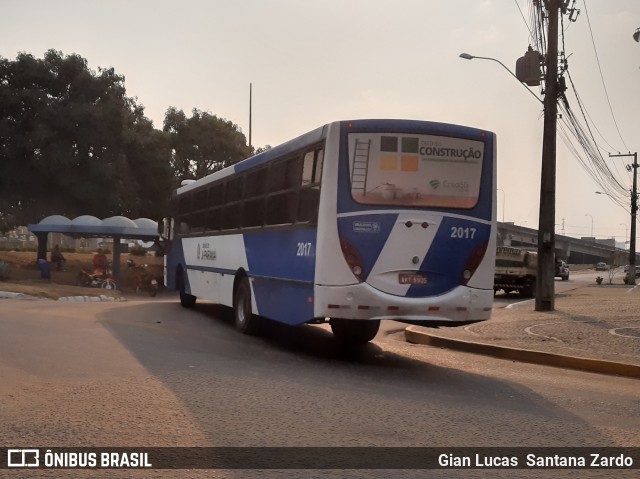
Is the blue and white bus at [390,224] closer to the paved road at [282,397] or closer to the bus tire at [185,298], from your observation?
the paved road at [282,397]

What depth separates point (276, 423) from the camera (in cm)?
631

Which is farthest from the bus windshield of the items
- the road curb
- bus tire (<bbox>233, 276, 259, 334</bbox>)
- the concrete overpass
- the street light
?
the concrete overpass

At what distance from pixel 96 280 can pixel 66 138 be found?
11.9 m

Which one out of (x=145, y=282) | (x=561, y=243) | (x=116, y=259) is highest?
(x=561, y=243)

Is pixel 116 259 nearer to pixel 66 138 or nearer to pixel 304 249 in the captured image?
pixel 66 138

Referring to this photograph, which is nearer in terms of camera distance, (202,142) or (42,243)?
(42,243)

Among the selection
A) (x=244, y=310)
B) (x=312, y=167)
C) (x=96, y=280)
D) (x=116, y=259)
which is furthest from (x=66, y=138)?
(x=312, y=167)

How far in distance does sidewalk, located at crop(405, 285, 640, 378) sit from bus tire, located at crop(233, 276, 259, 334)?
309 cm

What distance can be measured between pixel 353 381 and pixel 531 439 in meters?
2.95

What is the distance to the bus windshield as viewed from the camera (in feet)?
32.0

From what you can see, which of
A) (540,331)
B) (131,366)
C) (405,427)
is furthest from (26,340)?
(540,331)

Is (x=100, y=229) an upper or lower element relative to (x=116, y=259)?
upper

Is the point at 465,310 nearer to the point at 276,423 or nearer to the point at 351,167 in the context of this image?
the point at 351,167

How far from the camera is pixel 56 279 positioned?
31.3 meters
